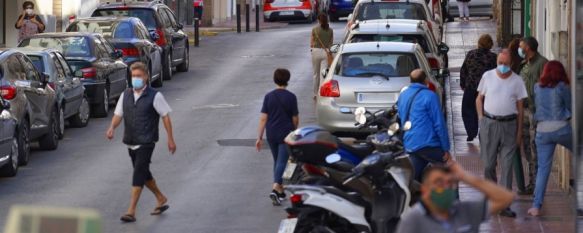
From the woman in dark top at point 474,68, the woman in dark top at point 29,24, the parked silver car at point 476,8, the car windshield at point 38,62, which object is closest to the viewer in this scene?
the woman in dark top at point 474,68

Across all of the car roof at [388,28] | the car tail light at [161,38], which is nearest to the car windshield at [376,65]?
the car roof at [388,28]

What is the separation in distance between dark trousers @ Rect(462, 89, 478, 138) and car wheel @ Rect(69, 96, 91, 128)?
6.00 metres

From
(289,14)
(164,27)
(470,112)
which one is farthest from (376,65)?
(289,14)

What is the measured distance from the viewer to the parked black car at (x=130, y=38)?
90.5ft

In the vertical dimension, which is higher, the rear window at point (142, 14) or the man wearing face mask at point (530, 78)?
the rear window at point (142, 14)

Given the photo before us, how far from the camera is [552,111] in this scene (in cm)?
1402

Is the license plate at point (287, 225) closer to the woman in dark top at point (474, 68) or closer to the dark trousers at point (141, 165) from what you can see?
the dark trousers at point (141, 165)

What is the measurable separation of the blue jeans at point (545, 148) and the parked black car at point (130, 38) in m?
13.9

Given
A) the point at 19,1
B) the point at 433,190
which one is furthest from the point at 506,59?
the point at 19,1

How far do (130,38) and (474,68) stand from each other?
10579 mm

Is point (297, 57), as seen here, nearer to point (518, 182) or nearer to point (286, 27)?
point (286, 27)

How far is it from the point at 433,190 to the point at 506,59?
723 centimetres

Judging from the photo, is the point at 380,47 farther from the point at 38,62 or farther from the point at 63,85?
the point at 38,62

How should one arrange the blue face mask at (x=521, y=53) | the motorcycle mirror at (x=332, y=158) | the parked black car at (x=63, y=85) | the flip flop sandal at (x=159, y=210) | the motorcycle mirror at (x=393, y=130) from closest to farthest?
the motorcycle mirror at (x=332, y=158) < the motorcycle mirror at (x=393, y=130) < the flip flop sandal at (x=159, y=210) < the blue face mask at (x=521, y=53) < the parked black car at (x=63, y=85)
